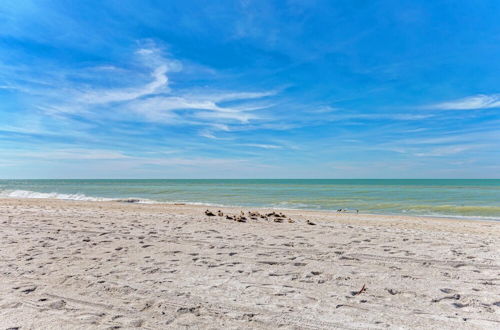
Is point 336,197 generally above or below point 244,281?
below

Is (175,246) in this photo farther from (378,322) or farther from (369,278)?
(378,322)

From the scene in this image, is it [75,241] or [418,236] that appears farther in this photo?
[418,236]

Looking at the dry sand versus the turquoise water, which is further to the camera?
the turquoise water

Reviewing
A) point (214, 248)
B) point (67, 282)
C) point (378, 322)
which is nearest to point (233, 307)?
point (378, 322)

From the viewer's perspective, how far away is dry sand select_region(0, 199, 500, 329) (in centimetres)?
365

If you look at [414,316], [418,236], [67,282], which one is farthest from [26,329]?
[418,236]

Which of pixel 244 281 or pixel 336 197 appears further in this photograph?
pixel 336 197

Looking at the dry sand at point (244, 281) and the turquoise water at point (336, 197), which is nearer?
the dry sand at point (244, 281)

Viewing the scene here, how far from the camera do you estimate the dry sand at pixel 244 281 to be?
144 inches

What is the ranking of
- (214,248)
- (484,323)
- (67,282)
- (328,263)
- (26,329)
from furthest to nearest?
(214,248), (328,263), (67,282), (484,323), (26,329)

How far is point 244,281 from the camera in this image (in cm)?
487

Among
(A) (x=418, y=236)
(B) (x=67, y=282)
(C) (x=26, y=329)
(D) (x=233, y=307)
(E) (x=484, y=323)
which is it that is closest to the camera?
(C) (x=26, y=329)

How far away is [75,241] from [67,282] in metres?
3.04

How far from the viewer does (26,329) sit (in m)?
3.27
